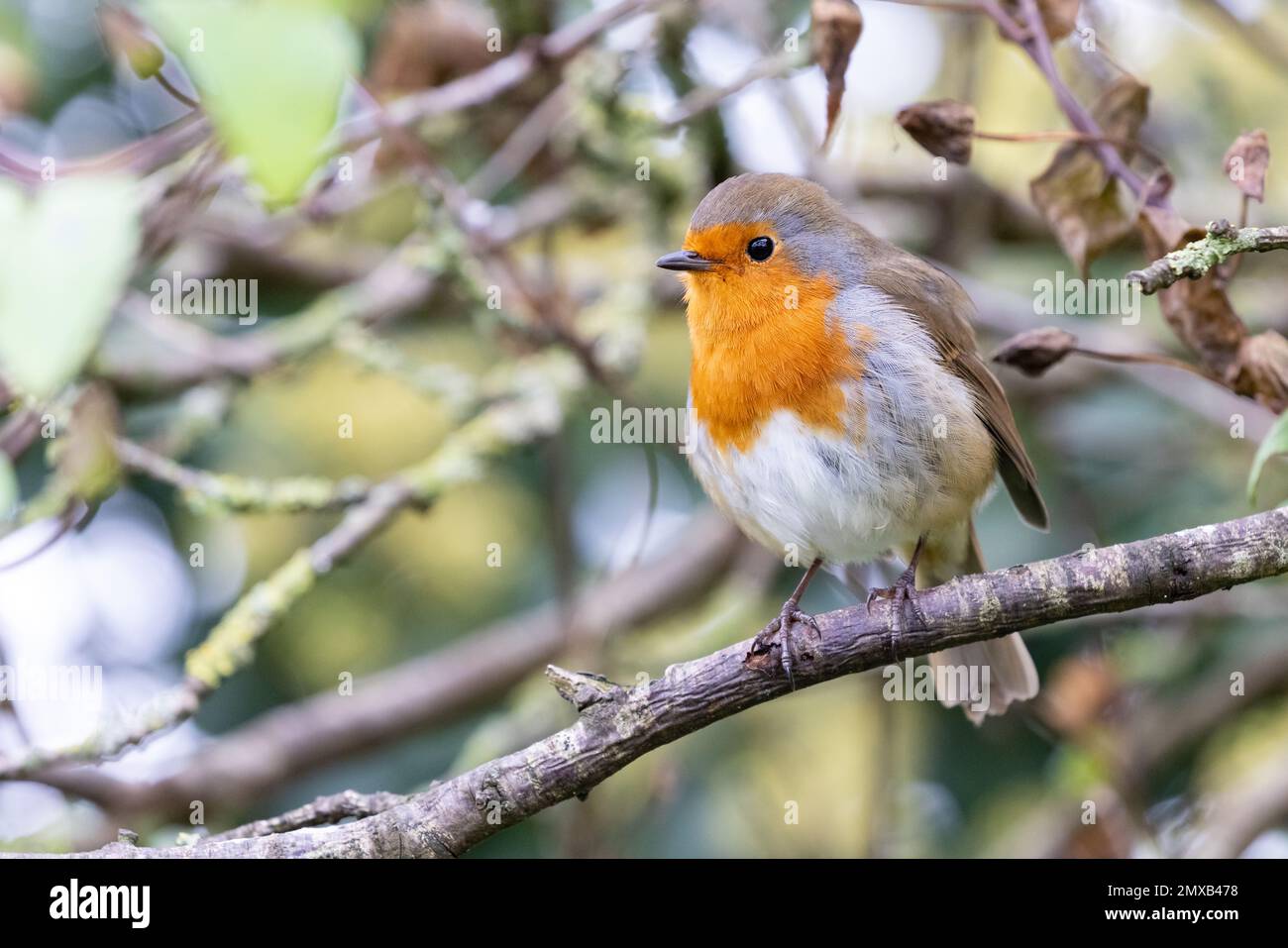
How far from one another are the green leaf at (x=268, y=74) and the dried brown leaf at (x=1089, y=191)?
4.79 ft

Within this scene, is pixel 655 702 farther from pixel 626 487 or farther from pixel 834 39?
pixel 626 487

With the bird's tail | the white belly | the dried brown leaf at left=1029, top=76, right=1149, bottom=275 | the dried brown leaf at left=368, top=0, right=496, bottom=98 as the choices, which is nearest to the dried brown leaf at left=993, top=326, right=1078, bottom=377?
the dried brown leaf at left=1029, top=76, right=1149, bottom=275

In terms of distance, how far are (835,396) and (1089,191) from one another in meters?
0.72

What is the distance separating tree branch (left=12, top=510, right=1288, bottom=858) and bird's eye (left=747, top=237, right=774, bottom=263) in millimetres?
1367

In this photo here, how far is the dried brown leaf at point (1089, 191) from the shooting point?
2.75 metres

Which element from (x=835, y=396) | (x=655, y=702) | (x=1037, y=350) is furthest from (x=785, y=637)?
(x=835, y=396)

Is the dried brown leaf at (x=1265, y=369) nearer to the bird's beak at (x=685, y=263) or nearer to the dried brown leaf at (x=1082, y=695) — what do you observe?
the bird's beak at (x=685, y=263)

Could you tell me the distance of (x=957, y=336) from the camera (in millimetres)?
3402

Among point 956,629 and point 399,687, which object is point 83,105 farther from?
point 956,629

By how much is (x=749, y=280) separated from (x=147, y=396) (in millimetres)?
1976

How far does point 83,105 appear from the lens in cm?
442

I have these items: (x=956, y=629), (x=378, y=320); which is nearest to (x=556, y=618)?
(x=378, y=320)

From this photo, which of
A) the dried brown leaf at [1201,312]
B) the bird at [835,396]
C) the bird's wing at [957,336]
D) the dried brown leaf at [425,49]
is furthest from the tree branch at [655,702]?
the dried brown leaf at [425,49]

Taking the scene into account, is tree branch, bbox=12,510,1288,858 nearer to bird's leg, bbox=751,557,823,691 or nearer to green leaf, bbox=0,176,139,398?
bird's leg, bbox=751,557,823,691
